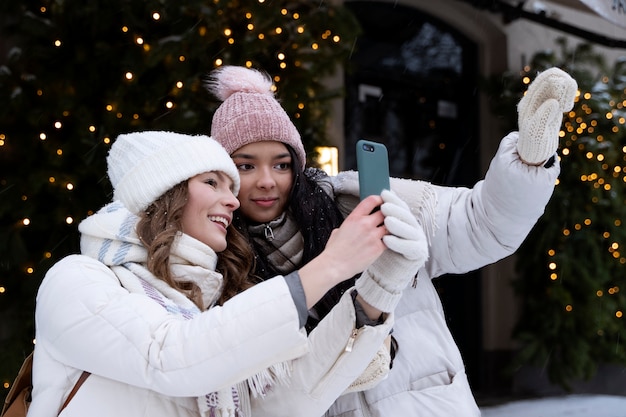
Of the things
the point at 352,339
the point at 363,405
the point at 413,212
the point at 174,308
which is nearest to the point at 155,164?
the point at 174,308

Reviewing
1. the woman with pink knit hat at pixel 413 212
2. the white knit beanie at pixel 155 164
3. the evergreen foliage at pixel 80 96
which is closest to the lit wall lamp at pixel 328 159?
the evergreen foliage at pixel 80 96

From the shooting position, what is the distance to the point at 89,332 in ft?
4.99

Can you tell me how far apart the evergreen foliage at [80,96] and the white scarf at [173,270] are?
8.22 feet

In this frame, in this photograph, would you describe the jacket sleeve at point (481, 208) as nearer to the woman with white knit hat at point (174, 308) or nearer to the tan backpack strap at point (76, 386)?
the woman with white knit hat at point (174, 308)

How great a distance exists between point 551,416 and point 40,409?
5.59 metres

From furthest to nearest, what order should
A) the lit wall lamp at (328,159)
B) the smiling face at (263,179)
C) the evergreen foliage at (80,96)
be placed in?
the lit wall lamp at (328,159) → the evergreen foliage at (80,96) → the smiling face at (263,179)

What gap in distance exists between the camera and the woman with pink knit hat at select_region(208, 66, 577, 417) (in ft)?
6.33

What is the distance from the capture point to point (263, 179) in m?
2.25

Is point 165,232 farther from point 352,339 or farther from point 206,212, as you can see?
point 352,339

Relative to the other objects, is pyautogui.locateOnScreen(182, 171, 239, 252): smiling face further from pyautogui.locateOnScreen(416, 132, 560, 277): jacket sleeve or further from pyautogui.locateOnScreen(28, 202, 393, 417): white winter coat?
pyautogui.locateOnScreen(416, 132, 560, 277): jacket sleeve

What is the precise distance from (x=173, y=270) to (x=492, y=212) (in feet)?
2.91

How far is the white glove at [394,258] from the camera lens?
4.92 ft

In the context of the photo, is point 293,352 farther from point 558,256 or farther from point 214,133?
point 558,256

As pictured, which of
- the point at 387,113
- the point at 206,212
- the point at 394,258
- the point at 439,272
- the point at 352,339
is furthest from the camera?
the point at 387,113
